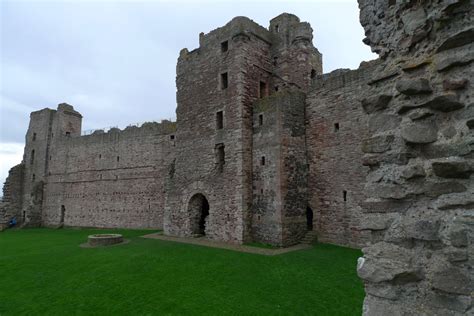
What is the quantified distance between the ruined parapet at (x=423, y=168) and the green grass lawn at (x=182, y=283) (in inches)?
161

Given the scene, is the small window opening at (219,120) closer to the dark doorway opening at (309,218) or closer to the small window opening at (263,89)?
the small window opening at (263,89)

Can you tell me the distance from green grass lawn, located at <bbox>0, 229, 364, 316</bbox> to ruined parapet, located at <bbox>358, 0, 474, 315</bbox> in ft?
13.4

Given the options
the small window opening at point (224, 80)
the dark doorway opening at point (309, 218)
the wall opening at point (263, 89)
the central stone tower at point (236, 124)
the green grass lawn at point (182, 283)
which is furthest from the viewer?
the wall opening at point (263, 89)

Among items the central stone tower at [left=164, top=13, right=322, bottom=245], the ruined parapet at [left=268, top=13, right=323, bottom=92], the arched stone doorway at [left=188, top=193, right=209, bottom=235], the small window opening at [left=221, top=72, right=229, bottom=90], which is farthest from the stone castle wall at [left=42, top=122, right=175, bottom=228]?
the ruined parapet at [left=268, top=13, right=323, bottom=92]

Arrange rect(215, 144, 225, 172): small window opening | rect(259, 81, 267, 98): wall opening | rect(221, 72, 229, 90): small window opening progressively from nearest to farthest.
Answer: rect(215, 144, 225, 172): small window opening < rect(221, 72, 229, 90): small window opening < rect(259, 81, 267, 98): wall opening

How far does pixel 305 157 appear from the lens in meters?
14.8

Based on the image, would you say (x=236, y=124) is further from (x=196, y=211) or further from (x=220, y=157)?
(x=196, y=211)

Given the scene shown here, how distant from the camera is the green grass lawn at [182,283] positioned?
6656mm

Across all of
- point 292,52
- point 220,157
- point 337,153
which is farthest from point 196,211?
point 292,52

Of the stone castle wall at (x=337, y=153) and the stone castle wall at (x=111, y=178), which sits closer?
the stone castle wall at (x=337, y=153)

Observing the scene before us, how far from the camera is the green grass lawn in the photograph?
666 cm

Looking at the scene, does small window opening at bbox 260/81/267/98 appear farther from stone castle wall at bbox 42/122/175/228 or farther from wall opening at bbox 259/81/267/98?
stone castle wall at bbox 42/122/175/228

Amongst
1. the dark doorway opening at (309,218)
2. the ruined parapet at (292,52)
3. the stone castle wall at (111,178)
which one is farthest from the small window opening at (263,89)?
the stone castle wall at (111,178)

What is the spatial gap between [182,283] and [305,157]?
8.71m
